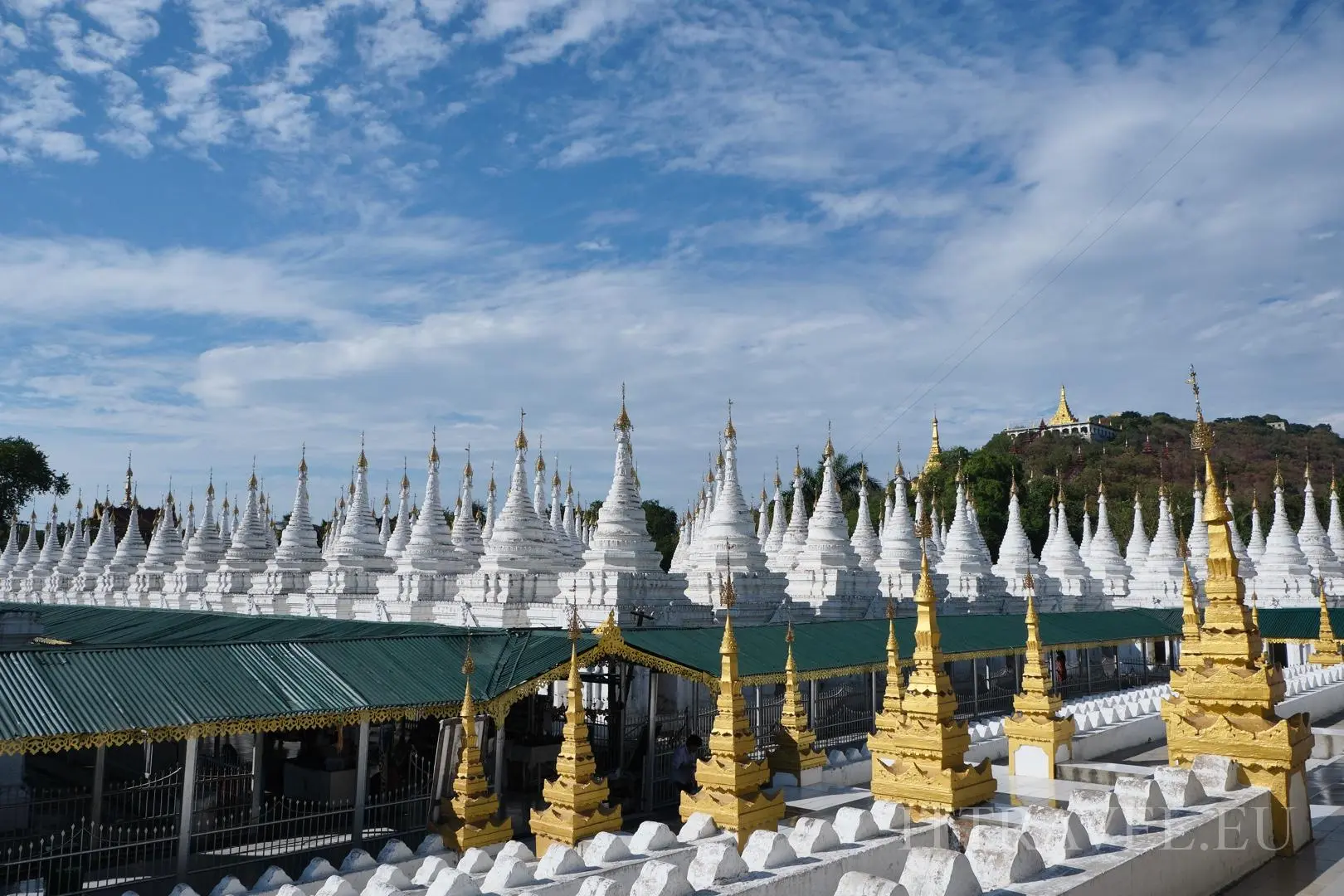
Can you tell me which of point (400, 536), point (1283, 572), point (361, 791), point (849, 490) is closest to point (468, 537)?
point (400, 536)

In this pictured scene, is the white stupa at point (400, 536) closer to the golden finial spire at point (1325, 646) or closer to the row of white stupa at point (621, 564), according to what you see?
the row of white stupa at point (621, 564)

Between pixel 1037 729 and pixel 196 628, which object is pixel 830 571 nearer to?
pixel 1037 729

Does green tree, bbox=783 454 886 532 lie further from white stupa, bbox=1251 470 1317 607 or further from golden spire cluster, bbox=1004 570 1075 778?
golden spire cluster, bbox=1004 570 1075 778

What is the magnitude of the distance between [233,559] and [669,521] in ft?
205

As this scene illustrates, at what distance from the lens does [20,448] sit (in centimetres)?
7762

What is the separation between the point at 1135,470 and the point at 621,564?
80098 mm

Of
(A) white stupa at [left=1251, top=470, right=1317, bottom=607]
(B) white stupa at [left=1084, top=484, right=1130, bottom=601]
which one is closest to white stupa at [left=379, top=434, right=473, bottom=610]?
(B) white stupa at [left=1084, top=484, right=1130, bottom=601]

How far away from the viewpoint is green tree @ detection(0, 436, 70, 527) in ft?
251

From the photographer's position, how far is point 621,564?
955 inches

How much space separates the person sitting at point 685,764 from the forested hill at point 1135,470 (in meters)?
41.4

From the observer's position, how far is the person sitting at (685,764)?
59.3 feet

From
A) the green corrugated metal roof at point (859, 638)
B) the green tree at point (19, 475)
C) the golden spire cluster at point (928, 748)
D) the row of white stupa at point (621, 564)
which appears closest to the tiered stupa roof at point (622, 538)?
the row of white stupa at point (621, 564)

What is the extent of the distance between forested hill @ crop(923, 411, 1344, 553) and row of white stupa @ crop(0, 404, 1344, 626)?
10.4 meters

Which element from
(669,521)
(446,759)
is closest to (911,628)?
(446,759)
